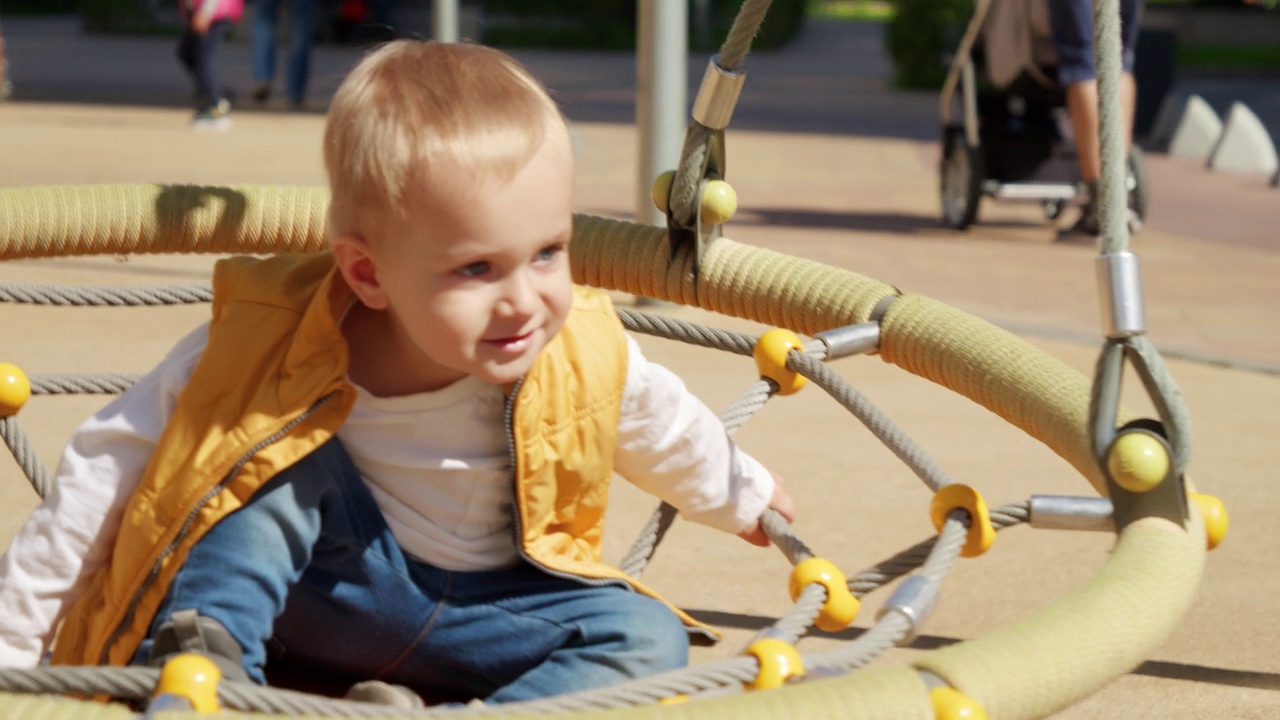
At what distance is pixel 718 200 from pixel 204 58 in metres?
7.95

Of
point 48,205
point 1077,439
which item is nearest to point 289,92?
point 48,205

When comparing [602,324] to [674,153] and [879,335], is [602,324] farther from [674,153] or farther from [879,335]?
[674,153]

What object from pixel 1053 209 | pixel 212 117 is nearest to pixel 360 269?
pixel 1053 209

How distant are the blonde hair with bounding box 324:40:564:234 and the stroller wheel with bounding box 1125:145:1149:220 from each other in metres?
5.32

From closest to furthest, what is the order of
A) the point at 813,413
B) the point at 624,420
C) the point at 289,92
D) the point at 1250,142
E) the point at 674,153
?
the point at 624,420
the point at 813,413
the point at 674,153
the point at 1250,142
the point at 289,92

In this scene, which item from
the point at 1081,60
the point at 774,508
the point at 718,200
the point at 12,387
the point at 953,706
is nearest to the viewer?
the point at 953,706

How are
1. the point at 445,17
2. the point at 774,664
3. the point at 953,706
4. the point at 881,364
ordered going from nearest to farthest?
the point at 953,706, the point at 774,664, the point at 881,364, the point at 445,17

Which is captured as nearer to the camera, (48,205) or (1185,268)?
(48,205)

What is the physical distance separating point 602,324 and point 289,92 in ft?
34.1

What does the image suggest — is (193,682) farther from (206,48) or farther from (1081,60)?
(206,48)

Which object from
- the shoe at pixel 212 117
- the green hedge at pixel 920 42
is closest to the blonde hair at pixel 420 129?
the shoe at pixel 212 117

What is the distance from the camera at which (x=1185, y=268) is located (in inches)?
242

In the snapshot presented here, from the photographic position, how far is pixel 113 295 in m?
2.66

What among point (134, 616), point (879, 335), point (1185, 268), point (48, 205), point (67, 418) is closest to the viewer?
point (134, 616)
